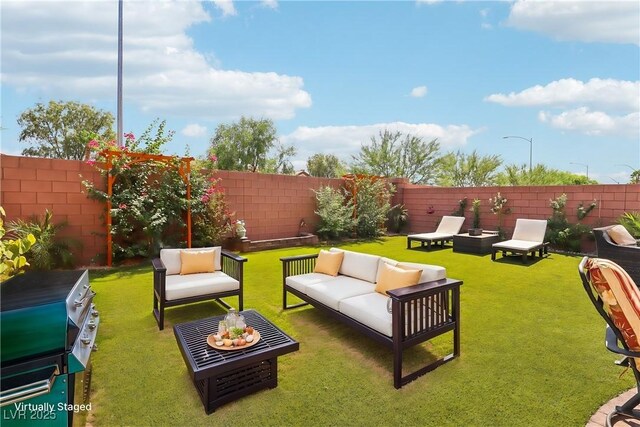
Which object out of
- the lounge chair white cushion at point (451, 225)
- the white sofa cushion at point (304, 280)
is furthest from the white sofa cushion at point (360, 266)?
the lounge chair white cushion at point (451, 225)

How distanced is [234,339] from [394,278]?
1563 millimetres

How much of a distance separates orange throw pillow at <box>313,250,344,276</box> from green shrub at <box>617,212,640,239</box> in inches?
270

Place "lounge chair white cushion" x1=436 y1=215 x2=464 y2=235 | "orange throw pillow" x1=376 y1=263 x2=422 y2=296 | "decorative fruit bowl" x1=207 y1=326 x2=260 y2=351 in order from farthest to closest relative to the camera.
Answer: "lounge chair white cushion" x1=436 y1=215 x2=464 y2=235 → "orange throw pillow" x1=376 y1=263 x2=422 y2=296 → "decorative fruit bowl" x1=207 y1=326 x2=260 y2=351

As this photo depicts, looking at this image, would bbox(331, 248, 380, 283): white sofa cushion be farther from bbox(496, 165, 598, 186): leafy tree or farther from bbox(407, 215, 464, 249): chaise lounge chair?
bbox(496, 165, 598, 186): leafy tree

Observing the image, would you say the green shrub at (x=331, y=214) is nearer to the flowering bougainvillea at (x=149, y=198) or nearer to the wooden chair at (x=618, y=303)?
the flowering bougainvillea at (x=149, y=198)

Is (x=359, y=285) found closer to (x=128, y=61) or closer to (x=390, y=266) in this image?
(x=390, y=266)

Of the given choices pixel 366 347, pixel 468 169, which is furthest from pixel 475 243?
pixel 468 169

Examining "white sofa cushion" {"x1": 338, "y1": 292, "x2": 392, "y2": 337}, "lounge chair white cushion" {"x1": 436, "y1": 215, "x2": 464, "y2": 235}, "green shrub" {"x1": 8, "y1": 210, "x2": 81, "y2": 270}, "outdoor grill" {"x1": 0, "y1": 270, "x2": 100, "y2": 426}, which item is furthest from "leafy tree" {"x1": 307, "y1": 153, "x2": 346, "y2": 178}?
"outdoor grill" {"x1": 0, "y1": 270, "x2": 100, "y2": 426}

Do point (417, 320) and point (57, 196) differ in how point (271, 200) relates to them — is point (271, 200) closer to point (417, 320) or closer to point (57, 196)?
point (57, 196)

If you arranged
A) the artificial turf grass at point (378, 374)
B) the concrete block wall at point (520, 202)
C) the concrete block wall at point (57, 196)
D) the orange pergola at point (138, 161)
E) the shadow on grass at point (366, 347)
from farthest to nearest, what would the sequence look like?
the concrete block wall at point (520, 202), the orange pergola at point (138, 161), the concrete block wall at point (57, 196), the shadow on grass at point (366, 347), the artificial turf grass at point (378, 374)

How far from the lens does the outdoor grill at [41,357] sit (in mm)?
1639

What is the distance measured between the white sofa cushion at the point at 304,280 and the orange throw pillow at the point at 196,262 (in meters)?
1.08

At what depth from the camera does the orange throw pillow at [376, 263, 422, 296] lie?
117 inches

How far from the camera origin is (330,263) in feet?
13.6
